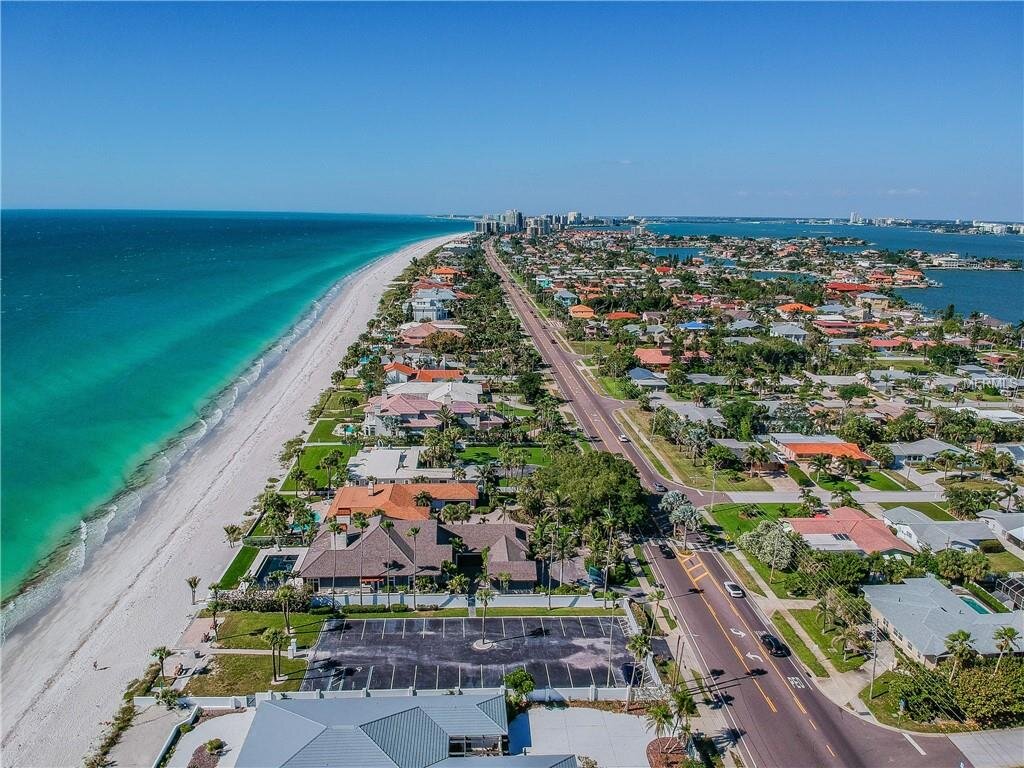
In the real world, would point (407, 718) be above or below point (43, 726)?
above

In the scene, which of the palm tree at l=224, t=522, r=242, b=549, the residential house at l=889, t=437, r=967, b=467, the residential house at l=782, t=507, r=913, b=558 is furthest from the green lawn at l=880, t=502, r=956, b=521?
the palm tree at l=224, t=522, r=242, b=549

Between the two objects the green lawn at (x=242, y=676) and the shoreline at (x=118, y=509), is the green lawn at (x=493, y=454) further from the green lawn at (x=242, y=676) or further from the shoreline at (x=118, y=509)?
the green lawn at (x=242, y=676)

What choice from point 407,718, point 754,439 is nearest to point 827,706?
point 407,718

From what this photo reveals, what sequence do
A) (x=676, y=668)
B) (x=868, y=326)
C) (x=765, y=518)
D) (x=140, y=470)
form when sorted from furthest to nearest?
(x=868, y=326) → (x=140, y=470) → (x=765, y=518) → (x=676, y=668)

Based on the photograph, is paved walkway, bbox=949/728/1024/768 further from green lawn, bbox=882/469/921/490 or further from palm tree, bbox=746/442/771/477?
palm tree, bbox=746/442/771/477

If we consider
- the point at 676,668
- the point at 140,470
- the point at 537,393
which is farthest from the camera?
the point at 537,393

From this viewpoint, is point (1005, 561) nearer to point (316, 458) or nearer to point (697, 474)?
point (697, 474)

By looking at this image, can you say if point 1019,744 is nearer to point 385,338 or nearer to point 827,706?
point 827,706
